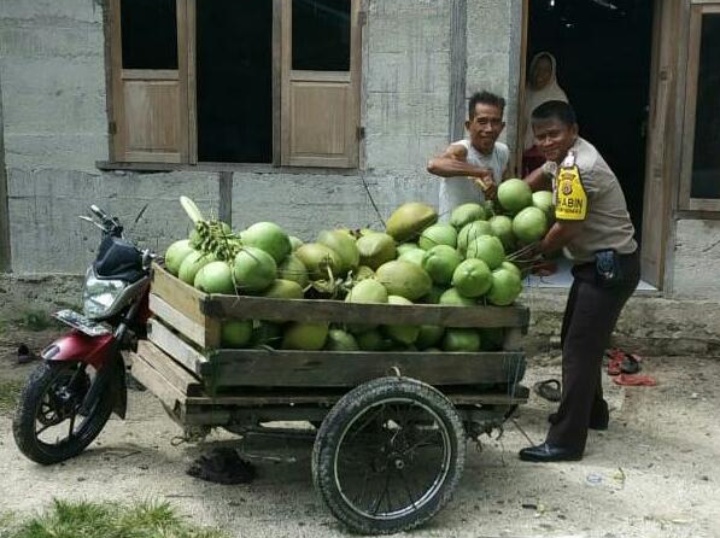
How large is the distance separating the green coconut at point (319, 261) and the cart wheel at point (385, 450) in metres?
0.53

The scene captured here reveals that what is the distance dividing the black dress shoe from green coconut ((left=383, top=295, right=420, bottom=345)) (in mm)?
1208

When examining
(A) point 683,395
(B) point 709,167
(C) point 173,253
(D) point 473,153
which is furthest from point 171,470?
(B) point 709,167

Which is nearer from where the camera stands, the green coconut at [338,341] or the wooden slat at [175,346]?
the wooden slat at [175,346]

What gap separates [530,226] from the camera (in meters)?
4.23

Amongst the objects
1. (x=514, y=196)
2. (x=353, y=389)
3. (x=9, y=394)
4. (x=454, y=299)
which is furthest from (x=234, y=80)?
(x=353, y=389)

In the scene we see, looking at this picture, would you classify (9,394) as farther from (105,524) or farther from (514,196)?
(514,196)

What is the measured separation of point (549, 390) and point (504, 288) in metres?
2.13

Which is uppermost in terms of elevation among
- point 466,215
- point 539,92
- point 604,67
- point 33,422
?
point 604,67

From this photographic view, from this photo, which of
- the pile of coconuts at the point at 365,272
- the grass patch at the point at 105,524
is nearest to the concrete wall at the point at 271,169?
the pile of coconuts at the point at 365,272

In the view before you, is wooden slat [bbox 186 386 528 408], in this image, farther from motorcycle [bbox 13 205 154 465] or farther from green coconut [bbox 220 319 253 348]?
motorcycle [bbox 13 205 154 465]

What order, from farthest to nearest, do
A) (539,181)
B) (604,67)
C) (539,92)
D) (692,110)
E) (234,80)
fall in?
(604,67), (539,92), (234,80), (692,110), (539,181)

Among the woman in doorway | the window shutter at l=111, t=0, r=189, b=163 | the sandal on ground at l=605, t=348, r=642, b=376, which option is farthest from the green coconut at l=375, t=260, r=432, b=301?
the woman in doorway

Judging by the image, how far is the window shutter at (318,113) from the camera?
6598 mm

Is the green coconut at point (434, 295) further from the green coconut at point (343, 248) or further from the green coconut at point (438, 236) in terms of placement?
the green coconut at point (343, 248)
